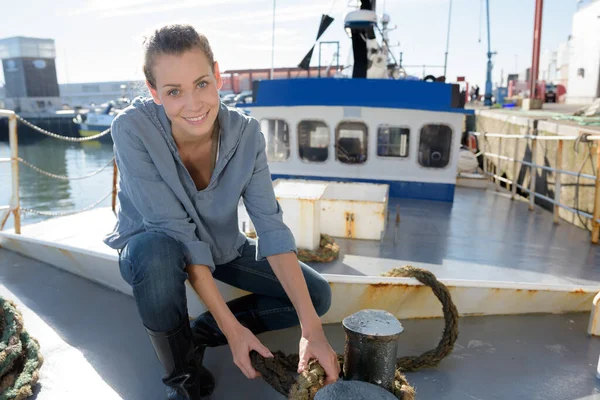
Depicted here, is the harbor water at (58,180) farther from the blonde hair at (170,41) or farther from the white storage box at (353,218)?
the blonde hair at (170,41)

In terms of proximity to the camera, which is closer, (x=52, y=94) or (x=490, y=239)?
(x=490, y=239)

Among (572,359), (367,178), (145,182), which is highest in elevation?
(145,182)

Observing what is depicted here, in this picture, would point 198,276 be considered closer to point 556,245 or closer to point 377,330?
point 377,330

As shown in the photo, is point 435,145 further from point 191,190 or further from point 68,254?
point 191,190

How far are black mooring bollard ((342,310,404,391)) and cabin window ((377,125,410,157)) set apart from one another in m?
4.52

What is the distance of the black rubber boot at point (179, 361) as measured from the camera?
5.14 feet

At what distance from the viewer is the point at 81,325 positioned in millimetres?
2475

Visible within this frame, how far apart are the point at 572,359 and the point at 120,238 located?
85.7 inches

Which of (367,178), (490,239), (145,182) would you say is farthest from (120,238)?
(367,178)

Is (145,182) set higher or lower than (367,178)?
higher

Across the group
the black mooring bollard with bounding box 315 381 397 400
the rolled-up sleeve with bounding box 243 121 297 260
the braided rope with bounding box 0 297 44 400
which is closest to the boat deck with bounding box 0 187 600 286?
the braided rope with bounding box 0 297 44 400

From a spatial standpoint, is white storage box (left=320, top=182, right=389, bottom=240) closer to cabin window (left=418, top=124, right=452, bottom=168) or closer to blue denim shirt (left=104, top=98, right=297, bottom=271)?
blue denim shirt (left=104, top=98, right=297, bottom=271)

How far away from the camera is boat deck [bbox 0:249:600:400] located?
188 centimetres

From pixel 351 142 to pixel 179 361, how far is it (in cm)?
447
